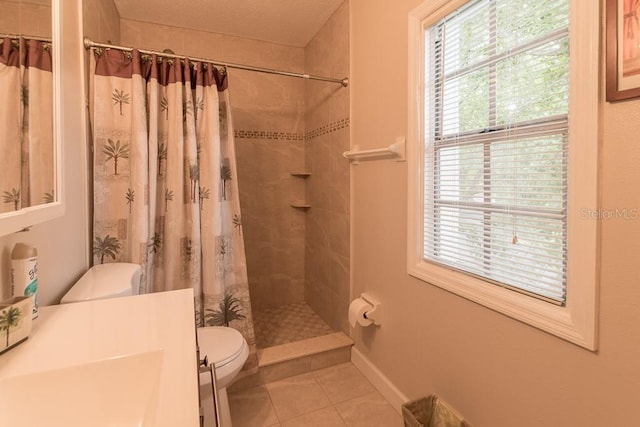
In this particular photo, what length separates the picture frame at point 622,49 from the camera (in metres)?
0.77

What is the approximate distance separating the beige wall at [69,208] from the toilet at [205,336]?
0.23 feet

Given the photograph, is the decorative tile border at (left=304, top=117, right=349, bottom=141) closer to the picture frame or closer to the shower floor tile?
the picture frame

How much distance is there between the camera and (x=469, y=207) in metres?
1.29

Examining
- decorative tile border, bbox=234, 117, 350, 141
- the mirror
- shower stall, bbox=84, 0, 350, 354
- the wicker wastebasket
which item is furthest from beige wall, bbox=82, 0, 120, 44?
the wicker wastebasket

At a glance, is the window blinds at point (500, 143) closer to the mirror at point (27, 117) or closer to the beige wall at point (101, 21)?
the mirror at point (27, 117)

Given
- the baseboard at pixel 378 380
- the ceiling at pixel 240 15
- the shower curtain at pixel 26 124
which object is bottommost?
the baseboard at pixel 378 380

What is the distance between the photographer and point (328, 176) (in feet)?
8.09

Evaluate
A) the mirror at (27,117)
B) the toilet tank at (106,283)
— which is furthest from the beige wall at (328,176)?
the mirror at (27,117)

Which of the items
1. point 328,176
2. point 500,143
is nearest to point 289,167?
point 328,176

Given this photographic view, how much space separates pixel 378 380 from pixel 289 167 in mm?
1933

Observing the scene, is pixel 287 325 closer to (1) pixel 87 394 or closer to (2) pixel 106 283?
(2) pixel 106 283

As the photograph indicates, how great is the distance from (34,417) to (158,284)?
1283 millimetres

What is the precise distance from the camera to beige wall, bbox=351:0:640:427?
82 cm

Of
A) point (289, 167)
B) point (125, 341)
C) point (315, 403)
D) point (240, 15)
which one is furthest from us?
point (289, 167)
